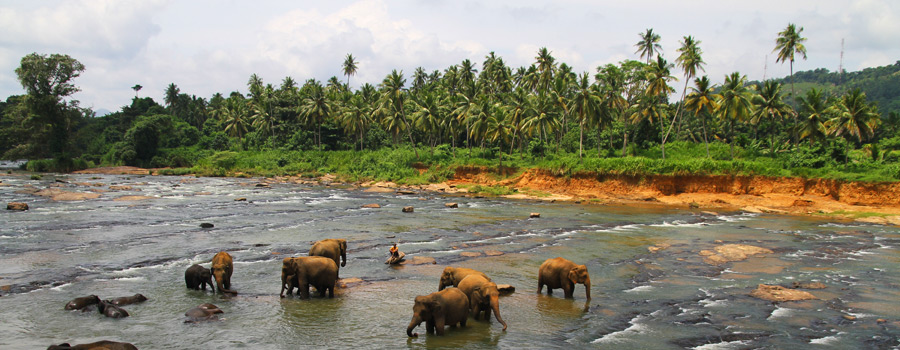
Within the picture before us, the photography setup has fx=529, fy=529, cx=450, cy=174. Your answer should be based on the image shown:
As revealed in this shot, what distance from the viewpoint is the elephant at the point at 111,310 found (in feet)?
38.7

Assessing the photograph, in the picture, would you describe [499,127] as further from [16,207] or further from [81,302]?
[81,302]

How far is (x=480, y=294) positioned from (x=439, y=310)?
1413 mm

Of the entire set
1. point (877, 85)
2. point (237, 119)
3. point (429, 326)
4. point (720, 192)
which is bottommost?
point (429, 326)

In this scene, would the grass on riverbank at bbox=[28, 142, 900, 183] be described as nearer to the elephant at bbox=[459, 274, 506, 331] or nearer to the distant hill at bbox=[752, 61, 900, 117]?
the elephant at bbox=[459, 274, 506, 331]

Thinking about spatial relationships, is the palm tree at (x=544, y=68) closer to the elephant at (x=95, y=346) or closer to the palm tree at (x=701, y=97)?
Answer: the palm tree at (x=701, y=97)

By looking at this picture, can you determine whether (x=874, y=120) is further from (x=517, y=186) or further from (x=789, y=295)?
(x=789, y=295)

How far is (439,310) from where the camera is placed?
10430 mm

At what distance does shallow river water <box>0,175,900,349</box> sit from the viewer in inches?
432

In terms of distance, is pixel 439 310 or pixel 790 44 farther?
pixel 790 44

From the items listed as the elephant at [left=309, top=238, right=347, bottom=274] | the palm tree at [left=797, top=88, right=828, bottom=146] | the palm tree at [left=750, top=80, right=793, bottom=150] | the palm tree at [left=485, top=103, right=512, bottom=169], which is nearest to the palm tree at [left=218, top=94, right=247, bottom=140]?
the palm tree at [left=485, top=103, right=512, bottom=169]

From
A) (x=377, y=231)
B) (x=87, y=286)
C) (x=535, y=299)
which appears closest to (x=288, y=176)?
(x=377, y=231)

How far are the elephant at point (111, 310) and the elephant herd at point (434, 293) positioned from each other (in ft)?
0.06

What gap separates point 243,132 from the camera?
100812 mm

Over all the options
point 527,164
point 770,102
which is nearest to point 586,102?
point 527,164
